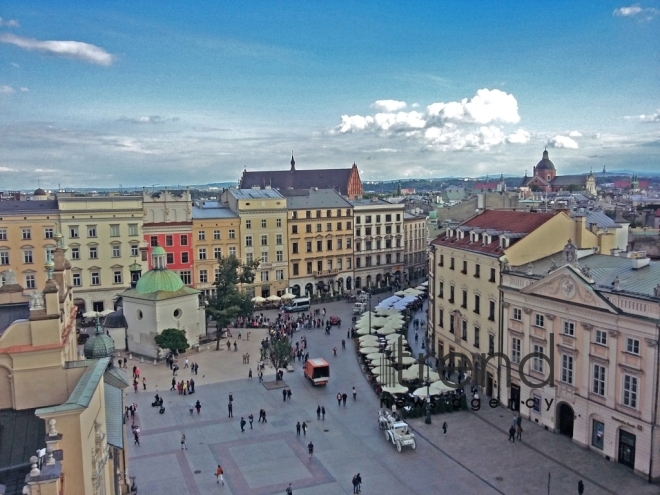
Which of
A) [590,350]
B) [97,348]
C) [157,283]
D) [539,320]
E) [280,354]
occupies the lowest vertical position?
[280,354]

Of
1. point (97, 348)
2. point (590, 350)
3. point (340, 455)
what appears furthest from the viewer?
point (340, 455)

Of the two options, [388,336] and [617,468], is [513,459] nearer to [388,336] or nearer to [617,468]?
[617,468]

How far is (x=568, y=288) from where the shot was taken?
121 ft

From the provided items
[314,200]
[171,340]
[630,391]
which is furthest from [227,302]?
[630,391]

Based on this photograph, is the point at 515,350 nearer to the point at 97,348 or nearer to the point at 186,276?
the point at 97,348

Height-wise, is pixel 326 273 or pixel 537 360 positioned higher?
pixel 537 360

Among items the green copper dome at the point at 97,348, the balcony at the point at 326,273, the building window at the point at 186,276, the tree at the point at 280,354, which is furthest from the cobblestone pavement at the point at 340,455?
the balcony at the point at 326,273

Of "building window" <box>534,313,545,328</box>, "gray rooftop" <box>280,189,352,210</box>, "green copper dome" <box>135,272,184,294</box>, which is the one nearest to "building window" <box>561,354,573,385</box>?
"building window" <box>534,313,545,328</box>

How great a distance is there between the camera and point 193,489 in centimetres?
3169

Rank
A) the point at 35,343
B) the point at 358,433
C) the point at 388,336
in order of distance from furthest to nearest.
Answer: the point at 388,336 < the point at 358,433 < the point at 35,343

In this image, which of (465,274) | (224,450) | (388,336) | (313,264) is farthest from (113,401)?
(313,264)

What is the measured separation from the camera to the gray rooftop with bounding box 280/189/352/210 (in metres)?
89.4

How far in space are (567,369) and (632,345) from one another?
17.3ft

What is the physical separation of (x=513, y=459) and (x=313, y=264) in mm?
57197
